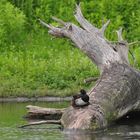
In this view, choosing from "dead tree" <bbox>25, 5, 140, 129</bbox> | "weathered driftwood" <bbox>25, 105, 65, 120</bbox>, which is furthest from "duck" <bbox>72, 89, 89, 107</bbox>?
"weathered driftwood" <bbox>25, 105, 65, 120</bbox>

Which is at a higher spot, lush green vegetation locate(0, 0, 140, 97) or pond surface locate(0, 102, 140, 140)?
lush green vegetation locate(0, 0, 140, 97)

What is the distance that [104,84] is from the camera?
24172 millimetres

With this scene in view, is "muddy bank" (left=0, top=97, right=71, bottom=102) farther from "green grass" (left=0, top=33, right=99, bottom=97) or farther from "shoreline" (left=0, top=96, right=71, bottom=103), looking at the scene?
"green grass" (left=0, top=33, right=99, bottom=97)

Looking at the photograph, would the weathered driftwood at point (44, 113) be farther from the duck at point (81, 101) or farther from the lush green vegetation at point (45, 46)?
the lush green vegetation at point (45, 46)

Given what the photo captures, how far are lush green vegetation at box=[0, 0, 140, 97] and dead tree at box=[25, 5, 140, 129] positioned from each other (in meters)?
3.42

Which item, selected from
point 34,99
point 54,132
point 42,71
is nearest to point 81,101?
point 54,132

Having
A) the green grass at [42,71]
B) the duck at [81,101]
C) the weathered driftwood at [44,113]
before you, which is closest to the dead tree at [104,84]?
the duck at [81,101]

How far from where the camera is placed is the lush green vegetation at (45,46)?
104 ft

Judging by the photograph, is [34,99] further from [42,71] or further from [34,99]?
[42,71]

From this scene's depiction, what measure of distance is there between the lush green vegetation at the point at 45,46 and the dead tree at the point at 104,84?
342cm

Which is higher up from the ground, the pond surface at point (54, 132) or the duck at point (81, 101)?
the duck at point (81, 101)

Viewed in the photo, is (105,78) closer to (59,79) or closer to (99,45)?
(99,45)

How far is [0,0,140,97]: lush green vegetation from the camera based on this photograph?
31719 mm

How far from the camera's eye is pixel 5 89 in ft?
101
